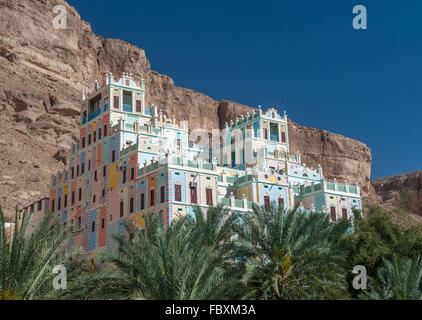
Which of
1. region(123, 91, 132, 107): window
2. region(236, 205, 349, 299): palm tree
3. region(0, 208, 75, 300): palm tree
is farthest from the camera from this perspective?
region(123, 91, 132, 107): window

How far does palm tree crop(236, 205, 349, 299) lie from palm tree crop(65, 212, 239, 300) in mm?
1548

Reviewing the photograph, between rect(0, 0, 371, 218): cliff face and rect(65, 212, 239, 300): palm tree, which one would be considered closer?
rect(65, 212, 239, 300): palm tree

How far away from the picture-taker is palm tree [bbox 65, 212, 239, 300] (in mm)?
21828

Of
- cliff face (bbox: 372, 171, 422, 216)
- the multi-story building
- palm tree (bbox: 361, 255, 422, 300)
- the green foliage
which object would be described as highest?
cliff face (bbox: 372, 171, 422, 216)

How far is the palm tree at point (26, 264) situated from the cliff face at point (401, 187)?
318 ft

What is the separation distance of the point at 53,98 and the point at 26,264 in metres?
65.2

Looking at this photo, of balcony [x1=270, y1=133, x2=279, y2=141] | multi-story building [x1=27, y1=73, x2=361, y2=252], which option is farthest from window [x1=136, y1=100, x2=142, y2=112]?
balcony [x1=270, y1=133, x2=279, y2=141]

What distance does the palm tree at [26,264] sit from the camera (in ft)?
65.2

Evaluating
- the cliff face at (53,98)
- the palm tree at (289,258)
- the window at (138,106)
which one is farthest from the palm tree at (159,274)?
the cliff face at (53,98)

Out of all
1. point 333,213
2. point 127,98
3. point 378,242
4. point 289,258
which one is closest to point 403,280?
point 289,258

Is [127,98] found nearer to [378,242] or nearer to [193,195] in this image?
[193,195]

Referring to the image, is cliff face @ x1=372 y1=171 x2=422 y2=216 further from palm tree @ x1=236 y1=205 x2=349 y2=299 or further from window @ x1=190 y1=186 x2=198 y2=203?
palm tree @ x1=236 y1=205 x2=349 y2=299
